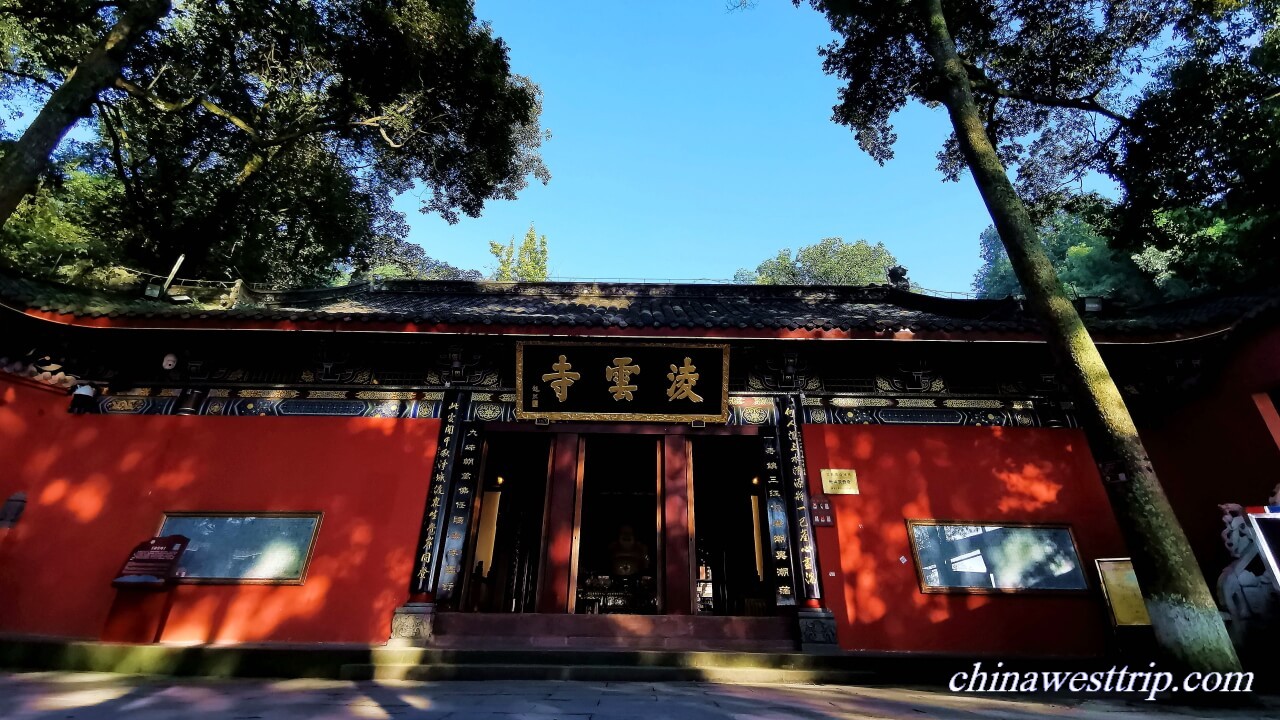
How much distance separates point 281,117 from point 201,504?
6.64 meters

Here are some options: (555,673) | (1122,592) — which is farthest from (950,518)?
(555,673)

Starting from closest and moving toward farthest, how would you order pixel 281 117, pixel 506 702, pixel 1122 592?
pixel 506 702 → pixel 1122 592 → pixel 281 117

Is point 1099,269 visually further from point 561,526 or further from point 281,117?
point 281,117

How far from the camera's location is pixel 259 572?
211 inches

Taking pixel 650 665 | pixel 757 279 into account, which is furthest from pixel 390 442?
pixel 757 279

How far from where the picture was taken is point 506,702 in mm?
3344

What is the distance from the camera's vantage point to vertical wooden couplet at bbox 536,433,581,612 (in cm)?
541

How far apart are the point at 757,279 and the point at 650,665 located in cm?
3474

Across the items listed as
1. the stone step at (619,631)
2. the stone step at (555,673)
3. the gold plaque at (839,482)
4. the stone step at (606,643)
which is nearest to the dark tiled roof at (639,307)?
the gold plaque at (839,482)

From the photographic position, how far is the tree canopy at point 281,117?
26.3 feet

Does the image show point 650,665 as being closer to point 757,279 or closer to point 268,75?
point 268,75

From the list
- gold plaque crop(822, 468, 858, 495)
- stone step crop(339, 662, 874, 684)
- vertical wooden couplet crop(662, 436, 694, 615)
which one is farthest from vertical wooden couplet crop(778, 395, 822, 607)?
vertical wooden couplet crop(662, 436, 694, 615)

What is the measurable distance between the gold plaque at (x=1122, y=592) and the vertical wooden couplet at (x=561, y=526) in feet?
16.2

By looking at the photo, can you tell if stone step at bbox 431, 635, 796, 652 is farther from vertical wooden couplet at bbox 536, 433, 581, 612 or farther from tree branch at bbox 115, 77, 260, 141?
tree branch at bbox 115, 77, 260, 141
